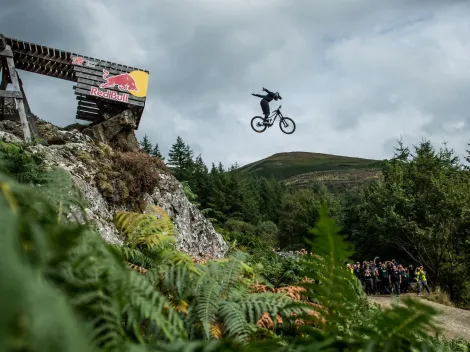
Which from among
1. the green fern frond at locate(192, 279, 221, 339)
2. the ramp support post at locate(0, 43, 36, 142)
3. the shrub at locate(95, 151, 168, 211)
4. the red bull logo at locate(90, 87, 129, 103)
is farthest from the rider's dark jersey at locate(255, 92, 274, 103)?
the green fern frond at locate(192, 279, 221, 339)

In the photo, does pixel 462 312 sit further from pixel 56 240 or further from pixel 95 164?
pixel 56 240

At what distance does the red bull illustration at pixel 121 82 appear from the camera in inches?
588

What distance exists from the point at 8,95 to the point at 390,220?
23.8 m

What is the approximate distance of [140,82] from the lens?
609 inches

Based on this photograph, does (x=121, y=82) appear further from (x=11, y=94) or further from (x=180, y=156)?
(x=180, y=156)

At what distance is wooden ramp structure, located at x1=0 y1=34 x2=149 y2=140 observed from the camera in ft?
46.2

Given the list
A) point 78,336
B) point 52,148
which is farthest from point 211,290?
point 52,148

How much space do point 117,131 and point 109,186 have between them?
4.95m

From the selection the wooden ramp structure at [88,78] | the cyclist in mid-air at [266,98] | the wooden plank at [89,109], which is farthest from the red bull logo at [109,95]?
the cyclist in mid-air at [266,98]

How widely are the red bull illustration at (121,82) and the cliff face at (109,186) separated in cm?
247

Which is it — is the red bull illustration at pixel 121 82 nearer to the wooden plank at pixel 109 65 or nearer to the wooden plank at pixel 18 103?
the wooden plank at pixel 109 65

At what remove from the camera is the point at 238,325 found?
2.33 metres

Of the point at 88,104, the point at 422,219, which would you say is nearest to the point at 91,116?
the point at 88,104

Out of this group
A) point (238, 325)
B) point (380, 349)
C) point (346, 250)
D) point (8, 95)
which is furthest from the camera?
point (8, 95)
